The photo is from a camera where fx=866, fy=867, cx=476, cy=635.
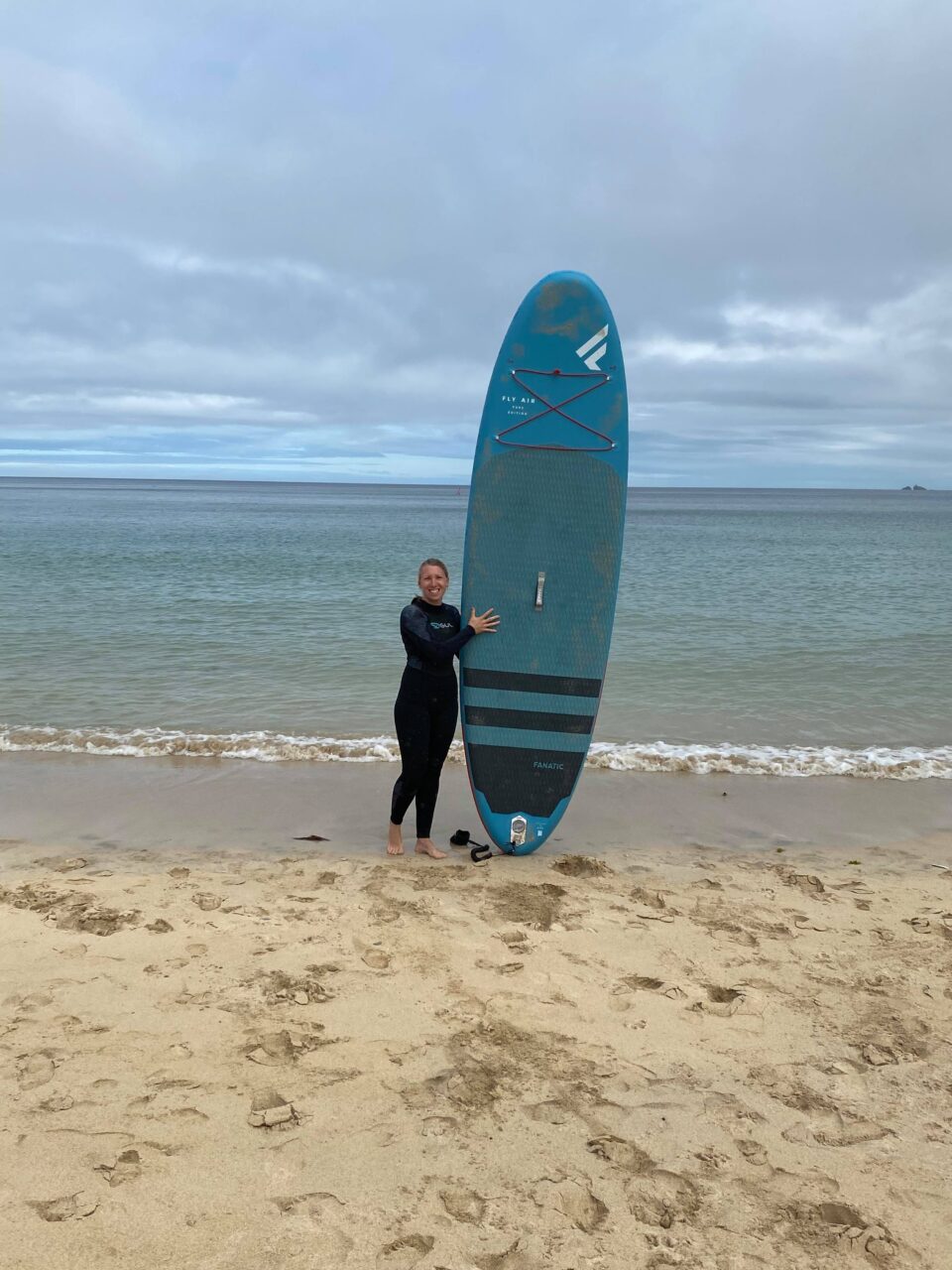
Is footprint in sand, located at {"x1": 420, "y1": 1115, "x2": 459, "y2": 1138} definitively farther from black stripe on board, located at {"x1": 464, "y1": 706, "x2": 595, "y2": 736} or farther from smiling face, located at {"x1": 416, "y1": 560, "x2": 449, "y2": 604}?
black stripe on board, located at {"x1": 464, "y1": 706, "x2": 595, "y2": 736}

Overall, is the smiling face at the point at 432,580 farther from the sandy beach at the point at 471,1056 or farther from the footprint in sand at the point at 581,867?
the footprint in sand at the point at 581,867

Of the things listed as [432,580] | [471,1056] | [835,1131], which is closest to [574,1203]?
[471,1056]

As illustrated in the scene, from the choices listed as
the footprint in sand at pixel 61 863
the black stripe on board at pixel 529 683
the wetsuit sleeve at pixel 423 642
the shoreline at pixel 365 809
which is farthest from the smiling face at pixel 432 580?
the footprint in sand at pixel 61 863

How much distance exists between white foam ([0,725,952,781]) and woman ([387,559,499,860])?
2128 mm

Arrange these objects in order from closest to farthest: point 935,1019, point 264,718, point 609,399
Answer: point 935,1019 < point 609,399 < point 264,718

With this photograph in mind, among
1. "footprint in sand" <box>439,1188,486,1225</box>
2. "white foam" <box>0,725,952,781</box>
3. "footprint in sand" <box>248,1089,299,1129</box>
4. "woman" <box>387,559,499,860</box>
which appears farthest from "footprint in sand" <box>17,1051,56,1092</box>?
"white foam" <box>0,725,952,781</box>

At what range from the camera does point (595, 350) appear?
5055 mm

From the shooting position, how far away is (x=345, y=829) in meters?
5.23

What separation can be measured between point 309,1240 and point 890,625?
13267 millimetres

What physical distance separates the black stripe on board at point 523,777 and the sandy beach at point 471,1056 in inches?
13.0

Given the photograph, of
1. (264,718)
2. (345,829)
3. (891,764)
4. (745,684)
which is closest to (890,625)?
(745,684)

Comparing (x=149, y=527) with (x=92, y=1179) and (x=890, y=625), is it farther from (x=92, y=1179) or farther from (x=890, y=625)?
(x=92, y=1179)

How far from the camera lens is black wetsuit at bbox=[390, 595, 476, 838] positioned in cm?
441

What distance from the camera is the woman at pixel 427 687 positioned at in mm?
4398
